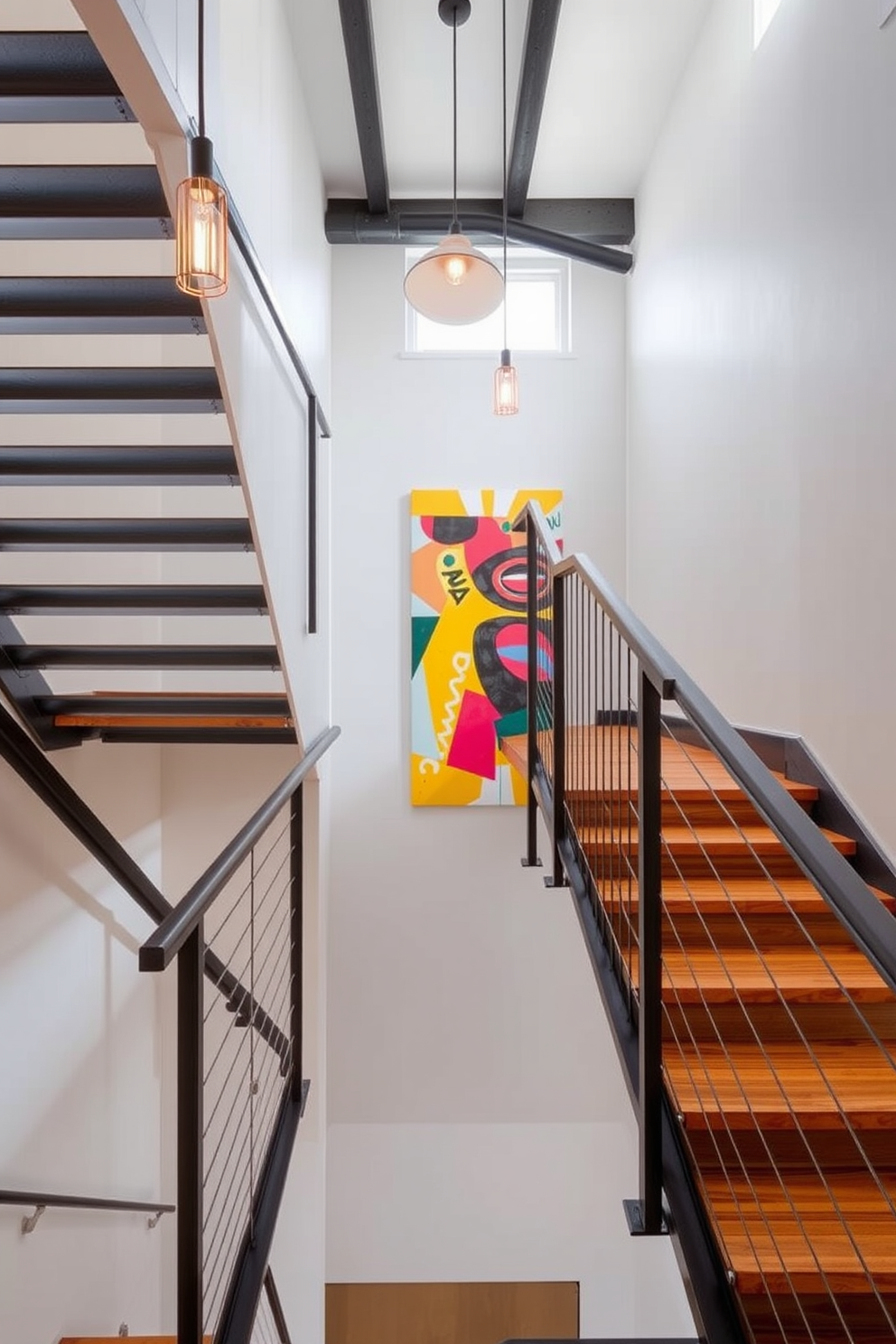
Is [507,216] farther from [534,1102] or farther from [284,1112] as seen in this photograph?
[534,1102]

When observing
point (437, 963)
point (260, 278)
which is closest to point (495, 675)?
point (437, 963)

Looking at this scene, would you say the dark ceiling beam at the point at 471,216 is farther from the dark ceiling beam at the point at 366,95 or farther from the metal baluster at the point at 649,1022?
the metal baluster at the point at 649,1022

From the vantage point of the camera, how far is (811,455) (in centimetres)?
301

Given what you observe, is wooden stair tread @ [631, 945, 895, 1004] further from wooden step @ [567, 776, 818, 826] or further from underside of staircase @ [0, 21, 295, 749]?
underside of staircase @ [0, 21, 295, 749]

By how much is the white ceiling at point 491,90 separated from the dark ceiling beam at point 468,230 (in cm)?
21

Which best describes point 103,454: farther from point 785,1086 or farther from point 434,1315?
point 434,1315

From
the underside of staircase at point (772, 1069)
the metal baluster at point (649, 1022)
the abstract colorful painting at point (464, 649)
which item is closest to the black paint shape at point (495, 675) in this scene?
the abstract colorful painting at point (464, 649)

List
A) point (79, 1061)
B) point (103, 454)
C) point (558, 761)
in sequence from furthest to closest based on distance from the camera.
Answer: point (79, 1061), point (558, 761), point (103, 454)

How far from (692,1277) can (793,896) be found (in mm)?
1301

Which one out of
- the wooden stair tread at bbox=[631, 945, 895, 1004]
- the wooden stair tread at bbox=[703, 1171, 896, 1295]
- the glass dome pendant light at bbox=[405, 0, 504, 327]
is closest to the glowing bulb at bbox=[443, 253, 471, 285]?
the glass dome pendant light at bbox=[405, 0, 504, 327]

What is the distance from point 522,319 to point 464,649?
6.93ft

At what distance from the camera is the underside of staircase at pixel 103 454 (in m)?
1.77

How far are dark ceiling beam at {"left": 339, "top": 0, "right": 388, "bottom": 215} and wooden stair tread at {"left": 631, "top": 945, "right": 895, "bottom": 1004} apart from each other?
3809mm

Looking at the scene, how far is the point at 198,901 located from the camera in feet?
5.26
